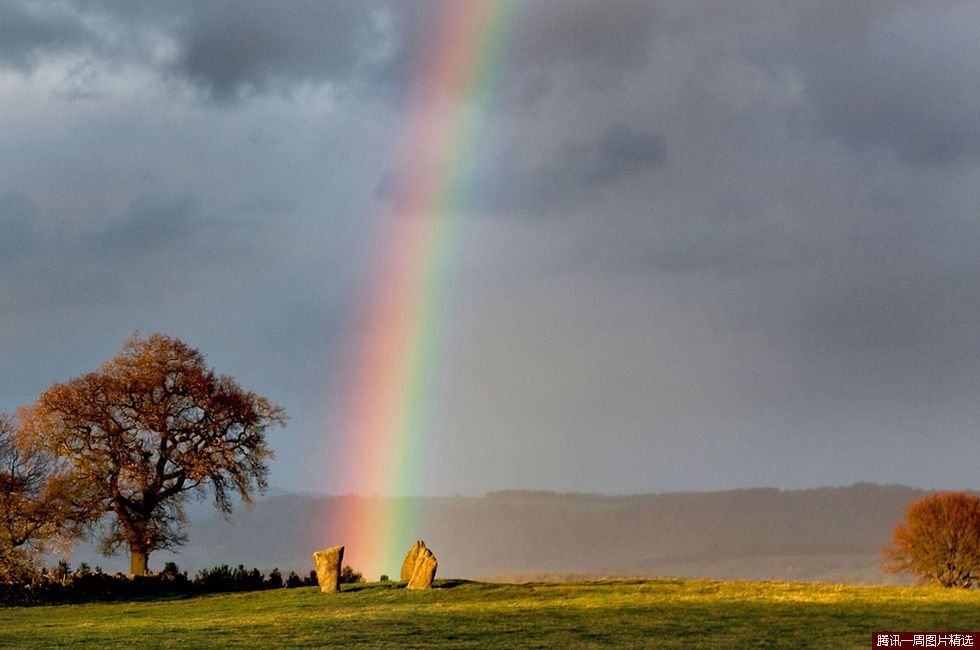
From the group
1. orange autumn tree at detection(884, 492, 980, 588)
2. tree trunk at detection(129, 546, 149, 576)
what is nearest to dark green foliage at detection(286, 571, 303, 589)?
tree trunk at detection(129, 546, 149, 576)

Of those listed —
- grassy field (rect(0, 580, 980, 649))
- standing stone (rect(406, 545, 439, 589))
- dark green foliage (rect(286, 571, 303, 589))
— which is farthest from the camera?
dark green foliage (rect(286, 571, 303, 589))

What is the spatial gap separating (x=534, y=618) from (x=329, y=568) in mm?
16704

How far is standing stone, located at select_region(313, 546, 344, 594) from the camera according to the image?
44188 millimetres

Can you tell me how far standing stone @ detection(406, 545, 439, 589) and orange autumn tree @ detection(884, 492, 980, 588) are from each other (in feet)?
62.5

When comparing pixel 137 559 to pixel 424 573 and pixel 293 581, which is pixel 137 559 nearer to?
pixel 293 581

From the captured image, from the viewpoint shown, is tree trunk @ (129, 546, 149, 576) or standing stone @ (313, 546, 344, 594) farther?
tree trunk @ (129, 546, 149, 576)

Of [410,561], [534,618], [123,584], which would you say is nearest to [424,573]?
[410,561]

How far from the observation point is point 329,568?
4447 cm

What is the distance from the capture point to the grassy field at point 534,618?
81.6 feet

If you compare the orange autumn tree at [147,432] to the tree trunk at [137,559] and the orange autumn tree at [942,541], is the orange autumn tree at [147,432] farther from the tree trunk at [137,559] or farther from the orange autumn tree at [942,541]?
the orange autumn tree at [942,541]

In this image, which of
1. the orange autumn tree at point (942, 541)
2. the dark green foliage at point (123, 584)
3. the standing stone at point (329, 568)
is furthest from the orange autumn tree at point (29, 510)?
the orange autumn tree at point (942, 541)

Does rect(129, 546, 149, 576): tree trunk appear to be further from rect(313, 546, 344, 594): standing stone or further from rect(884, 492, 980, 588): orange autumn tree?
rect(884, 492, 980, 588): orange autumn tree

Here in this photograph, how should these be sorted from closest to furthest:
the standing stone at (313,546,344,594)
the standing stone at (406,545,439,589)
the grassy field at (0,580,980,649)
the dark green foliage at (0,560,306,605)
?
the grassy field at (0,580,980,649)
the standing stone at (406,545,439,589)
the standing stone at (313,546,344,594)
the dark green foliage at (0,560,306,605)

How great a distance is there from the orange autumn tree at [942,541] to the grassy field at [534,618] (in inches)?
344
